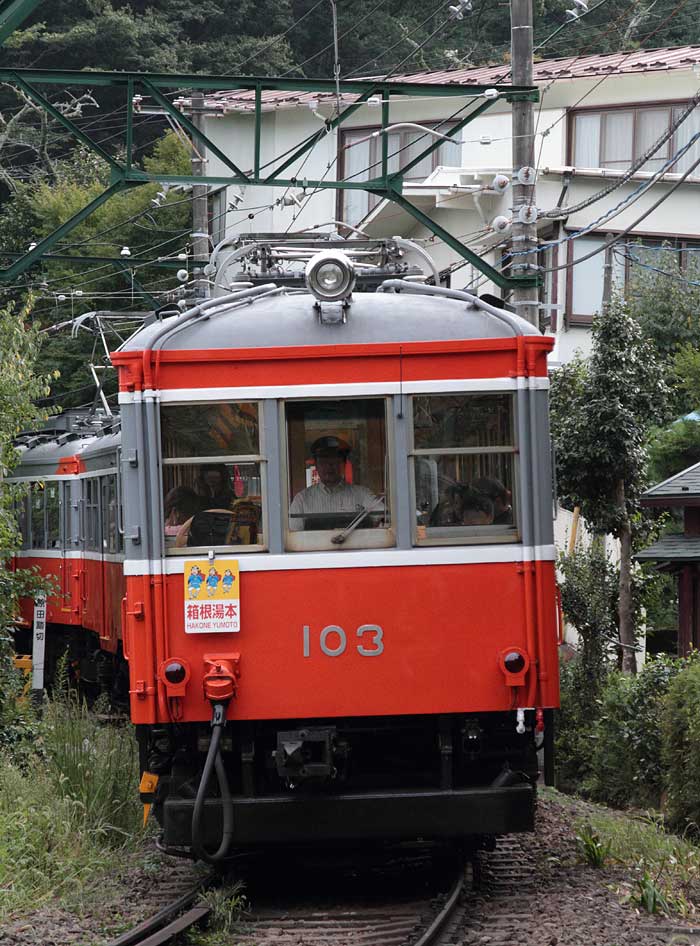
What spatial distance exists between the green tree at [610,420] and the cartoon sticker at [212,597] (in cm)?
837

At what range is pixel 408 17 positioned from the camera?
115ft

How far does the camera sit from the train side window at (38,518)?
65.4 ft

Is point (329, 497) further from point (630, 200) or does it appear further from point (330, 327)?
point (630, 200)

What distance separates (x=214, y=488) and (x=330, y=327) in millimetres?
1064

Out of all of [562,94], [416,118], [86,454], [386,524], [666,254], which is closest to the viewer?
[386,524]

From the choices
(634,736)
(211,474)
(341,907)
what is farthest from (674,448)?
(211,474)

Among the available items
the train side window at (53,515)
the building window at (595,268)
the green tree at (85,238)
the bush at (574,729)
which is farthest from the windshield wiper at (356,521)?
the green tree at (85,238)

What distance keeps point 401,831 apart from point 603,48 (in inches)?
1135

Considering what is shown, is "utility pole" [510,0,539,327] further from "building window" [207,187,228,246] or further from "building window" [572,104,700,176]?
"building window" [207,187,228,246]

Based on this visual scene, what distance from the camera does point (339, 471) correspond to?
7.70 m

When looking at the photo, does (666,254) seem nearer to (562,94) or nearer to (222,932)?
(562,94)

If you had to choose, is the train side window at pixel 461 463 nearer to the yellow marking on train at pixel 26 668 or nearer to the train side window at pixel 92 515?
the yellow marking on train at pixel 26 668

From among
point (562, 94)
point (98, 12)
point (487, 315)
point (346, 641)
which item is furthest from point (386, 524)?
point (98, 12)

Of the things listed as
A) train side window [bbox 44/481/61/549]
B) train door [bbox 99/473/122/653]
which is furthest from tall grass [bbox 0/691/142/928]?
train side window [bbox 44/481/61/549]
